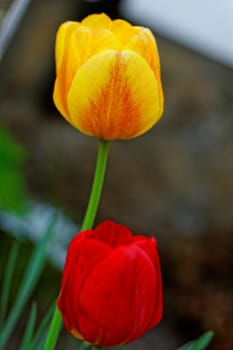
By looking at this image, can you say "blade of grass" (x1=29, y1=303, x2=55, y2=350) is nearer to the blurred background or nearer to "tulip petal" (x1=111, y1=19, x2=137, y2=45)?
"tulip petal" (x1=111, y1=19, x2=137, y2=45)

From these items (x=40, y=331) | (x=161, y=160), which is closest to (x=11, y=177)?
(x=161, y=160)

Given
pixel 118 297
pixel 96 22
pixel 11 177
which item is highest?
pixel 96 22

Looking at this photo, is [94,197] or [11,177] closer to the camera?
[94,197]

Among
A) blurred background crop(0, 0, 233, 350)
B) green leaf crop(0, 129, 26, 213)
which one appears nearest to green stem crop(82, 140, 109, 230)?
blurred background crop(0, 0, 233, 350)

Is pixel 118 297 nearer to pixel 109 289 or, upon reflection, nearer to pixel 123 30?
pixel 109 289

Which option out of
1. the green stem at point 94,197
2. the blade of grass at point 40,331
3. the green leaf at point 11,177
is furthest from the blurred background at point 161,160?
the green stem at point 94,197

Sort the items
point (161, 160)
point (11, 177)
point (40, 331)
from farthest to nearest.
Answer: point (161, 160) → point (11, 177) → point (40, 331)

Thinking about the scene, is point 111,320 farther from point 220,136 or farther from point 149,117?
point 220,136
